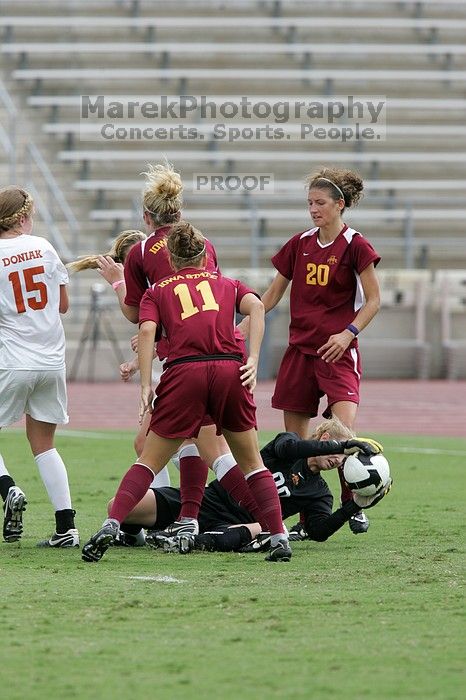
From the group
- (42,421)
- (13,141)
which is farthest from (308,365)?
(13,141)

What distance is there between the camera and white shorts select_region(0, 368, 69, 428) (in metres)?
6.15

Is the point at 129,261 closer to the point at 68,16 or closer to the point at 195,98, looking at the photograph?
the point at 195,98

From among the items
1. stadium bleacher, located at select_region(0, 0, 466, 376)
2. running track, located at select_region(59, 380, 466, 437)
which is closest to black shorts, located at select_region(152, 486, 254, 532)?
running track, located at select_region(59, 380, 466, 437)

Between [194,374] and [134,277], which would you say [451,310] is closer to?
[134,277]

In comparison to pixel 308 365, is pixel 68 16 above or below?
above

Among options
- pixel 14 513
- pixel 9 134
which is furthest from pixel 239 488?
pixel 9 134

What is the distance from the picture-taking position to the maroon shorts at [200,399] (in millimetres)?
5457

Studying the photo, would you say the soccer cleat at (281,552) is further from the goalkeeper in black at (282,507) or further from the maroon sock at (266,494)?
the goalkeeper in black at (282,507)

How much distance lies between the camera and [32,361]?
616 cm

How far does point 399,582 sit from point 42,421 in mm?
2041

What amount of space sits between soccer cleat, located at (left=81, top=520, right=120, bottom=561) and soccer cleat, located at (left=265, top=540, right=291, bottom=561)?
71cm

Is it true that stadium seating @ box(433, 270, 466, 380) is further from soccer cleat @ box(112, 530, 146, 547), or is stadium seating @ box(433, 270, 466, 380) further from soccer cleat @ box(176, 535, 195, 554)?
soccer cleat @ box(176, 535, 195, 554)

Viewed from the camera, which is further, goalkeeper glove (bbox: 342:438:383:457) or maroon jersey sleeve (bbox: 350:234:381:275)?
maroon jersey sleeve (bbox: 350:234:381:275)

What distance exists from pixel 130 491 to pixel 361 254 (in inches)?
72.4
